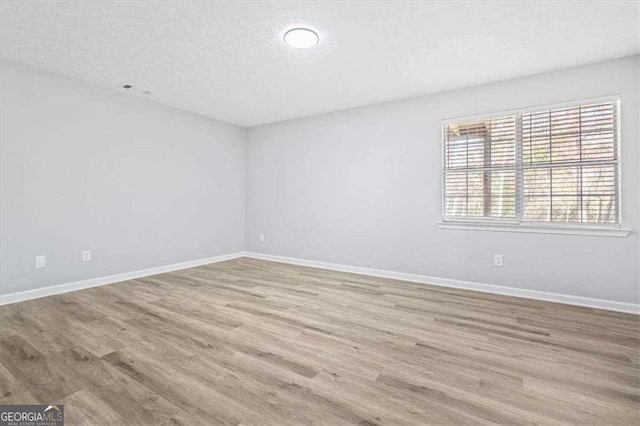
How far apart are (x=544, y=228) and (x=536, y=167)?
67cm

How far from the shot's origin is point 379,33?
8.31 feet

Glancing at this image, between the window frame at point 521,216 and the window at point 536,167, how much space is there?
0.04 ft

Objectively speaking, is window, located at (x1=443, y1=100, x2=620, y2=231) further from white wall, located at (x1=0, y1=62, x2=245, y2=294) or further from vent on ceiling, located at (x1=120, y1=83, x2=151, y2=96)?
vent on ceiling, located at (x1=120, y1=83, x2=151, y2=96)

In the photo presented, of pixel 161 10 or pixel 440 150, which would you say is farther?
pixel 440 150

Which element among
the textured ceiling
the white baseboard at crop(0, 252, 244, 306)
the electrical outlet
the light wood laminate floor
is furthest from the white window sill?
the electrical outlet

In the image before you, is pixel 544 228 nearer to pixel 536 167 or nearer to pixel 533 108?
pixel 536 167

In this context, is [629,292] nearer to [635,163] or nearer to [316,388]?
[635,163]

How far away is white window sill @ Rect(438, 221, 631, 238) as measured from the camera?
292 cm

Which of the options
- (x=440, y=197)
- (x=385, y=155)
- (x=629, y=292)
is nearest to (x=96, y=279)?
(x=385, y=155)

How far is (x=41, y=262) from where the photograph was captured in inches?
127

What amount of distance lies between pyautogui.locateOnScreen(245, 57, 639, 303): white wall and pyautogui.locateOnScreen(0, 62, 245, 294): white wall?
109cm

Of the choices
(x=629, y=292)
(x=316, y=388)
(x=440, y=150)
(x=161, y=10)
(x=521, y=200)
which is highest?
(x=161, y=10)

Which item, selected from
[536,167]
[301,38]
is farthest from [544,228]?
[301,38]

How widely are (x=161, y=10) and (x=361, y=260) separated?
142 inches
